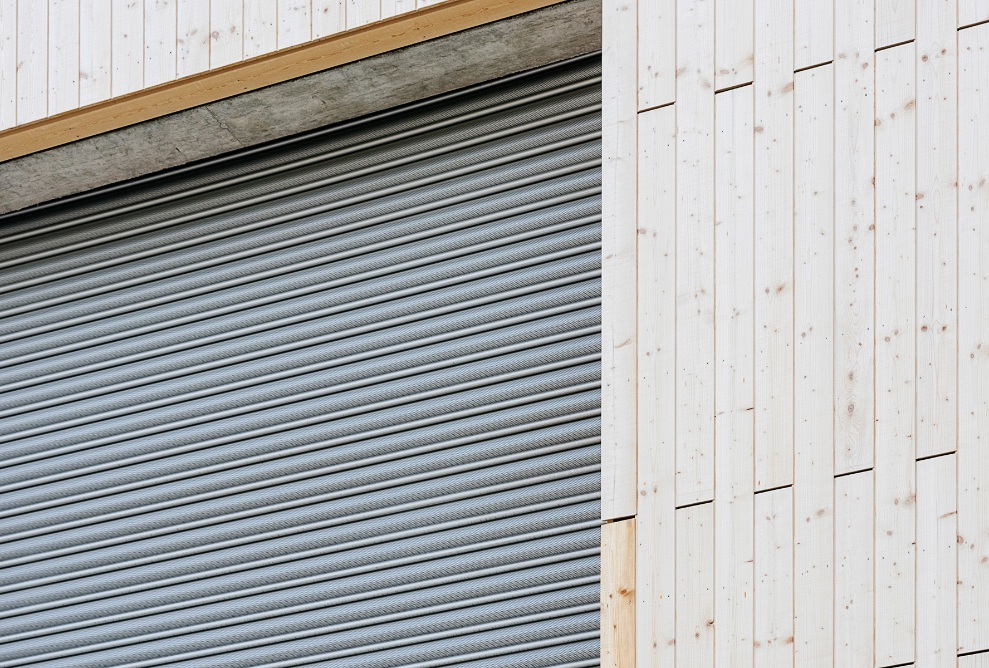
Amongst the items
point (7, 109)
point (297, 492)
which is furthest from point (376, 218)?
point (7, 109)

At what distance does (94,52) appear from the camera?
9109mm
